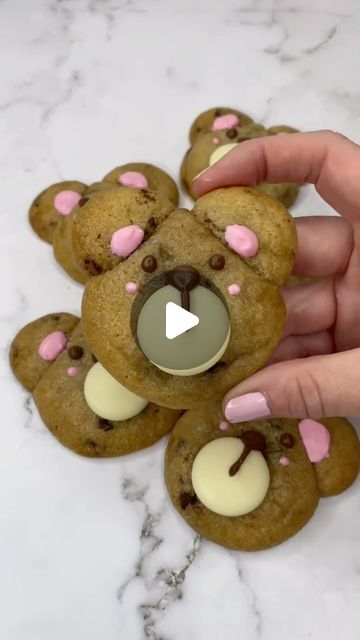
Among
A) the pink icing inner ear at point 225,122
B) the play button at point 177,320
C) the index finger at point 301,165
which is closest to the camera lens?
the play button at point 177,320

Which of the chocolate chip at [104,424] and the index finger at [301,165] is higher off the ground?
the index finger at [301,165]

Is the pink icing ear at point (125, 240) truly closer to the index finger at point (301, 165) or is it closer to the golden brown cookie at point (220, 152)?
the index finger at point (301, 165)

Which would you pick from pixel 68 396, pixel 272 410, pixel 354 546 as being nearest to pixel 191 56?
pixel 68 396

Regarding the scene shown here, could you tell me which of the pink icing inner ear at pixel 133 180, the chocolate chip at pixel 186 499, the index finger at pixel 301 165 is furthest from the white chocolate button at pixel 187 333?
the pink icing inner ear at pixel 133 180

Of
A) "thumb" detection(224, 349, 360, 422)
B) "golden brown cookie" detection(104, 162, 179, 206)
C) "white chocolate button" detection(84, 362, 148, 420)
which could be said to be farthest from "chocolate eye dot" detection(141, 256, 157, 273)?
"golden brown cookie" detection(104, 162, 179, 206)

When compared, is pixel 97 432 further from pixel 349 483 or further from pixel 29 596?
pixel 349 483

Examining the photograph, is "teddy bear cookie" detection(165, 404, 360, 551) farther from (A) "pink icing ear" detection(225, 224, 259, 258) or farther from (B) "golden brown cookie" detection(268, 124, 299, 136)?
(B) "golden brown cookie" detection(268, 124, 299, 136)
